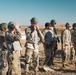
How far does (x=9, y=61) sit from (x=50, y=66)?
12.9 ft

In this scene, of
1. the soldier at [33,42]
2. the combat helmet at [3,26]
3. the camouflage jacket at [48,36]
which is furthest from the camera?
the camouflage jacket at [48,36]

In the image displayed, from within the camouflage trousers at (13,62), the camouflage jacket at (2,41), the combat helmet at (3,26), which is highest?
the combat helmet at (3,26)

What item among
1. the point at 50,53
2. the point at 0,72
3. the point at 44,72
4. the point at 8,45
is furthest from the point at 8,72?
the point at 50,53

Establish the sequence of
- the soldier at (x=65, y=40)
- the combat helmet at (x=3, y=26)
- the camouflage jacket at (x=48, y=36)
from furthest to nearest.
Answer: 1. the soldier at (x=65, y=40)
2. the camouflage jacket at (x=48, y=36)
3. the combat helmet at (x=3, y=26)

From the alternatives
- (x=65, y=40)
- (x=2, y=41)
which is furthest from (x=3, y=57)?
(x=65, y=40)

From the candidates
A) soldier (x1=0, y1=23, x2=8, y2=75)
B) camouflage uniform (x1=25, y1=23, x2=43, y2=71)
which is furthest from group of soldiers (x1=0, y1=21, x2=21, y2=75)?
camouflage uniform (x1=25, y1=23, x2=43, y2=71)

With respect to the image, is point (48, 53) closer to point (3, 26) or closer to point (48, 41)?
point (48, 41)

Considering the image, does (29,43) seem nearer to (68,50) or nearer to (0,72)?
(0,72)

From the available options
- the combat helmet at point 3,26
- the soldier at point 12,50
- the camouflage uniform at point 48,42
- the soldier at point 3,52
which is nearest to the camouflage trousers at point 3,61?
the soldier at point 3,52

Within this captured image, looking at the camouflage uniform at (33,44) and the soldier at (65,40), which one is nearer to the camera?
the camouflage uniform at (33,44)

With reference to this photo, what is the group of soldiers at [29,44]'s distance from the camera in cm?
826

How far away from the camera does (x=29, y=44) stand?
9.63 metres

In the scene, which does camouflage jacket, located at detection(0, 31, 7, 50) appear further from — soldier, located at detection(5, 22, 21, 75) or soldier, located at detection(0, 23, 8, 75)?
soldier, located at detection(5, 22, 21, 75)

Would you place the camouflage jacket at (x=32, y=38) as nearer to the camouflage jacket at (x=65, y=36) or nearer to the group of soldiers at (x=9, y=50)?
the group of soldiers at (x=9, y=50)
